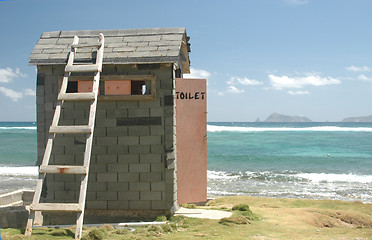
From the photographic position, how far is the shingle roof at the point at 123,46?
8406 millimetres

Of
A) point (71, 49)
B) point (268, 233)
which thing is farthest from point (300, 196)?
point (71, 49)

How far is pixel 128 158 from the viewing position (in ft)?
27.7

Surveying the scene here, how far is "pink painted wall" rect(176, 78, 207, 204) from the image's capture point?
8922 mm

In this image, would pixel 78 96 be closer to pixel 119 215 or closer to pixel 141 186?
pixel 141 186

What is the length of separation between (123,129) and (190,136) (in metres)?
1.55

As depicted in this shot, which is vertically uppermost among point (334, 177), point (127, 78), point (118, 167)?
point (127, 78)

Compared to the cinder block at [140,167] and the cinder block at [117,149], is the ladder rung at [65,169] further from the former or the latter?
the cinder block at [140,167]

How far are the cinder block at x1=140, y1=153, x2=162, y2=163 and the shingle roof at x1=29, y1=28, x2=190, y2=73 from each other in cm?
198

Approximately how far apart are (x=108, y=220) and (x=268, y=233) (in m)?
3.36

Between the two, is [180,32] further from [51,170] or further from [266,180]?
[266,180]

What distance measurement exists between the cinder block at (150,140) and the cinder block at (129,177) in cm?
71

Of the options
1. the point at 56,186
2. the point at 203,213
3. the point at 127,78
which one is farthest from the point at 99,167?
the point at 203,213

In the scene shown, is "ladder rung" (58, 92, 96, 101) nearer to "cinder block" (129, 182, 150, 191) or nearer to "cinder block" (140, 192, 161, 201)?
"cinder block" (129, 182, 150, 191)

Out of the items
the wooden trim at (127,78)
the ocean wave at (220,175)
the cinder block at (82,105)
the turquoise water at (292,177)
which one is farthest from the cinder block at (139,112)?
the ocean wave at (220,175)
